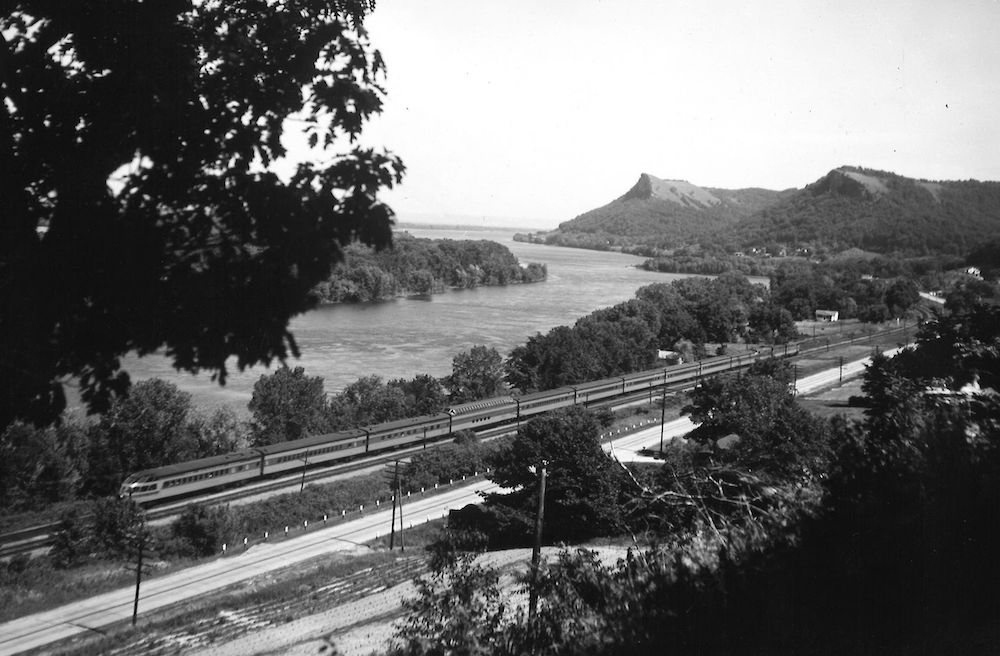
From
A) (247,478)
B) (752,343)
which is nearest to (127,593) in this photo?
(247,478)

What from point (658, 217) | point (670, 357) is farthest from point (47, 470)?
point (658, 217)

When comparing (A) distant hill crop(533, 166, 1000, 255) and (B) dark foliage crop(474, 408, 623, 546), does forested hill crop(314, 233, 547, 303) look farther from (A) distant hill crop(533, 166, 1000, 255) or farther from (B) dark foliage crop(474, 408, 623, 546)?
(A) distant hill crop(533, 166, 1000, 255)

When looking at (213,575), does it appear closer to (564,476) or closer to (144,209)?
(564,476)

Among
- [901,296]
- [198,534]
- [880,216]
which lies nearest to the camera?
[198,534]

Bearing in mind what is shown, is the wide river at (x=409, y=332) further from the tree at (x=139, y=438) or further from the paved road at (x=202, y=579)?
the paved road at (x=202, y=579)

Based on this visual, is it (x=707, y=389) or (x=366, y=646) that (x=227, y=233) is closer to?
(x=366, y=646)

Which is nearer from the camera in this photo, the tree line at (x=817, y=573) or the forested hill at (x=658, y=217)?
the tree line at (x=817, y=573)

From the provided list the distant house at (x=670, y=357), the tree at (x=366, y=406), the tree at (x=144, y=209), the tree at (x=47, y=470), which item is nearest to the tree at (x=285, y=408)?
the tree at (x=366, y=406)
